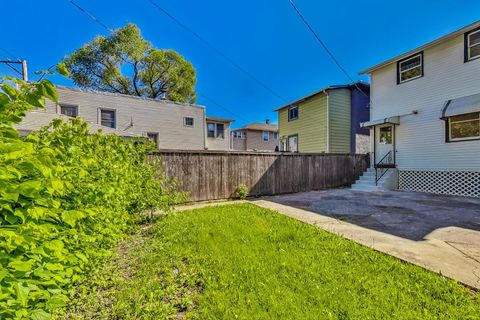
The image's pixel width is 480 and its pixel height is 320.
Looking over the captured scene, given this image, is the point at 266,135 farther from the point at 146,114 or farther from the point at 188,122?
the point at 146,114

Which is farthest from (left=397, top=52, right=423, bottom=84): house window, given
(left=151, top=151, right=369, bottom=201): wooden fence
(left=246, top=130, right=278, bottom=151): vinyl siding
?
(left=246, top=130, right=278, bottom=151): vinyl siding

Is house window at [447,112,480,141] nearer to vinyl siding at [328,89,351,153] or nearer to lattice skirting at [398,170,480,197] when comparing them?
lattice skirting at [398,170,480,197]

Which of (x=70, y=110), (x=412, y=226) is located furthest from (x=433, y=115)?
(x=70, y=110)

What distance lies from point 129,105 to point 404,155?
15.7m

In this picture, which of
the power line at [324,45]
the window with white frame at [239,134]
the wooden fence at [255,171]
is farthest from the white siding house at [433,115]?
the window with white frame at [239,134]

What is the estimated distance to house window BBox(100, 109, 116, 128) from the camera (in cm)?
1437

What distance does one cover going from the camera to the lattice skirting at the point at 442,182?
8383 millimetres

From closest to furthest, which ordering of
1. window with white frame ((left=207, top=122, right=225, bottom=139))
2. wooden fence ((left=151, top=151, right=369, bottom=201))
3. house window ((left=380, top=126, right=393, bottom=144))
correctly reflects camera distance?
wooden fence ((left=151, top=151, right=369, bottom=201)) < house window ((left=380, top=126, right=393, bottom=144)) < window with white frame ((left=207, top=122, right=225, bottom=139))

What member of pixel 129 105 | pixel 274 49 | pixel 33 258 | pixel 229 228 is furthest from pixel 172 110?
pixel 33 258

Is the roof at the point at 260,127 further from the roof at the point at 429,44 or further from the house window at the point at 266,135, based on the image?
the roof at the point at 429,44

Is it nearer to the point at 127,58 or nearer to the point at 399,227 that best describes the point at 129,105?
the point at 127,58

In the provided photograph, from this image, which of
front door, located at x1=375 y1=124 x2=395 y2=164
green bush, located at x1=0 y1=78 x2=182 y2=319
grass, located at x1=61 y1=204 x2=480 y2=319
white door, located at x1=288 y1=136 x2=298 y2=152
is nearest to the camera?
green bush, located at x1=0 y1=78 x2=182 y2=319

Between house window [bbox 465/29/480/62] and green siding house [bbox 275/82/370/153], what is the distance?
21.0ft

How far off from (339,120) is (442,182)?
23.2ft
